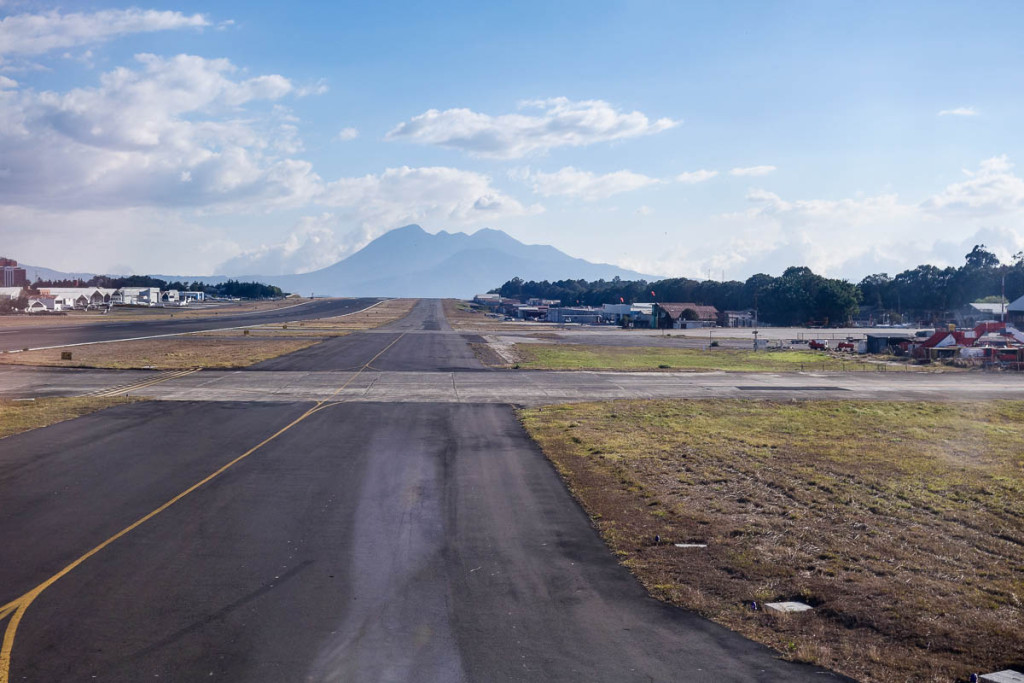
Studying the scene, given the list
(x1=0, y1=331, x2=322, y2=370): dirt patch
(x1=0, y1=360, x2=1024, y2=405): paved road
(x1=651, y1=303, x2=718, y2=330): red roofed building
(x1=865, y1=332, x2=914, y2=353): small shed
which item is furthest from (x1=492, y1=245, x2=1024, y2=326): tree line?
(x1=0, y1=331, x2=322, y2=370): dirt patch

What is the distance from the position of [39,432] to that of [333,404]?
13071 mm

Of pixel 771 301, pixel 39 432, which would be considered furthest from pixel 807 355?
pixel 771 301

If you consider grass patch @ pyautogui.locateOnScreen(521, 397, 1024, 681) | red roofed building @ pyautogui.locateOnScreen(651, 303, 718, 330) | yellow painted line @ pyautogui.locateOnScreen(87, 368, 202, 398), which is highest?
red roofed building @ pyautogui.locateOnScreen(651, 303, 718, 330)

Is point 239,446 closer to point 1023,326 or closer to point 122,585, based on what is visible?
point 122,585

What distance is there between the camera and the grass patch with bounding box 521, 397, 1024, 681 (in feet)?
37.5

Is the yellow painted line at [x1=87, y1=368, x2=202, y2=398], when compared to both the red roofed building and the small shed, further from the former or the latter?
the red roofed building

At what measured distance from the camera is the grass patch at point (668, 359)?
63.2m

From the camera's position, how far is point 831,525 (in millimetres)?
17562

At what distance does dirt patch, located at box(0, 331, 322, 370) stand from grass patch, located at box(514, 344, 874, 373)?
23762mm

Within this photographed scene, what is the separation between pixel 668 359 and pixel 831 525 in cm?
5561

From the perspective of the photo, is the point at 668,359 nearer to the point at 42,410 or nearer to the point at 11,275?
the point at 42,410

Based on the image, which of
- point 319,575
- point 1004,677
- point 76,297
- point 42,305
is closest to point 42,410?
point 319,575

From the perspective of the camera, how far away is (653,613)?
1233 centimetres

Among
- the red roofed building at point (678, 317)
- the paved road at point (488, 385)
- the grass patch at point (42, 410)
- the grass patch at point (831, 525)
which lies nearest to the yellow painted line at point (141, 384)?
the paved road at point (488, 385)
